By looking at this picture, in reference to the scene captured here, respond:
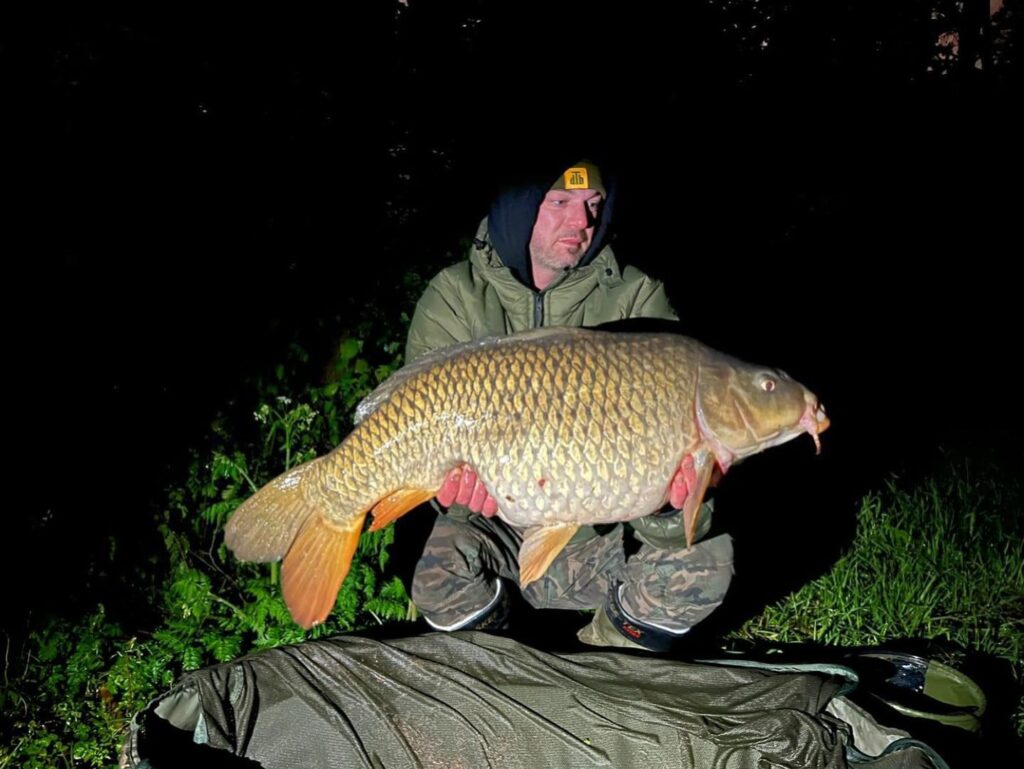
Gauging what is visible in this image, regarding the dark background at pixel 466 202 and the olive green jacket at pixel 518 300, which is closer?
the olive green jacket at pixel 518 300

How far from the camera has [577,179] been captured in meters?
2.03

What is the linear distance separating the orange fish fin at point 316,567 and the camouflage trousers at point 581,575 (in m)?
0.29

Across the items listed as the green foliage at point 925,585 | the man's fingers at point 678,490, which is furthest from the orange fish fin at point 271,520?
the green foliage at point 925,585

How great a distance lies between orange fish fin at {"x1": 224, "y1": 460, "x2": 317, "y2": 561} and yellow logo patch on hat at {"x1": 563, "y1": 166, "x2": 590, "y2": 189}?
84 centimetres

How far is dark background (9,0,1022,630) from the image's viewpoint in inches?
96.5

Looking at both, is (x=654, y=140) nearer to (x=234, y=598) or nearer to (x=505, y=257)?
(x=505, y=257)

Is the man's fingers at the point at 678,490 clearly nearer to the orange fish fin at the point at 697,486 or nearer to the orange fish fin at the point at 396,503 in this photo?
the orange fish fin at the point at 697,486

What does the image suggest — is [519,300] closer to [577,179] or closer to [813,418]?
[577,179]

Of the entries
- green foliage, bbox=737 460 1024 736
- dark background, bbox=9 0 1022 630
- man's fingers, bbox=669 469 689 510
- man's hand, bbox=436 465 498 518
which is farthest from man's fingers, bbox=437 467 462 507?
green foliage, bbox=737 460 1024 736

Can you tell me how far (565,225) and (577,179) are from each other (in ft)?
0.35

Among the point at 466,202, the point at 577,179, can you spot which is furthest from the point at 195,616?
the point at 466,202

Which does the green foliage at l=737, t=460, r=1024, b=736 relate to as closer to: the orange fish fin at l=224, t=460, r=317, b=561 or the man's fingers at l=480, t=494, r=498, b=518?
the man's fingers at l=480, t=494, r=498, b=518

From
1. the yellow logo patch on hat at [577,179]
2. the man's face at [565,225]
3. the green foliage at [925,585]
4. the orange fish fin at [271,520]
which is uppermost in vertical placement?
the yellow logo patch on hat at [577,179]

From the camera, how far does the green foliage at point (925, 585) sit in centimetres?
229
